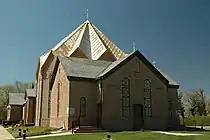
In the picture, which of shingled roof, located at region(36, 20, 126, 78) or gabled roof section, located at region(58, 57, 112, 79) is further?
shingled roof, located at region(36, 20, 126, 78)

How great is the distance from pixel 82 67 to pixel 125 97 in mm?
6143

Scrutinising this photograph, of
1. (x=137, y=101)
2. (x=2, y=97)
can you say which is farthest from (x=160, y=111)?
(x=2, y=97)

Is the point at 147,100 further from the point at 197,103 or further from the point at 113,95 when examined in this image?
the point at 197,103

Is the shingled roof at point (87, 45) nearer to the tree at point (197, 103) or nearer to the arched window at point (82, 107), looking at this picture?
the arched window at point (82, 107)

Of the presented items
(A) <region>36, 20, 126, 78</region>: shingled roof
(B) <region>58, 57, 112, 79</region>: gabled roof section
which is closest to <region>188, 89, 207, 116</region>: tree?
(A) <region>36, 20, 126, 78</region>: shingled roof

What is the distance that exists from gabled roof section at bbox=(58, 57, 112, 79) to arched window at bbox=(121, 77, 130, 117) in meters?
3.39

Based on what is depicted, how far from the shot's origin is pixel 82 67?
32531 millimetres

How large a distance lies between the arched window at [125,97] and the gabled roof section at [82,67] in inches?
133

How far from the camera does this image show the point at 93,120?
30.3m

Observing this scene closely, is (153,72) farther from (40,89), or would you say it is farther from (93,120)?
(40,89)

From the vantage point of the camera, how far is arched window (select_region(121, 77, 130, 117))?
3083 centimetres

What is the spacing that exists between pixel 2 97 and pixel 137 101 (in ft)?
228

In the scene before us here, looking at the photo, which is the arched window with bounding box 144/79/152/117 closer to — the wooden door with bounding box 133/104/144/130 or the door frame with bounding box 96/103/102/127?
the wooden door with bounding box 133/104/144/130

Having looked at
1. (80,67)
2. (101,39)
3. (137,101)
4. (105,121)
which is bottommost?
(105,121)
